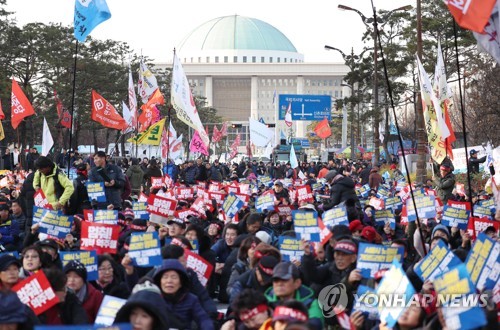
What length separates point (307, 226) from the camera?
10750mm

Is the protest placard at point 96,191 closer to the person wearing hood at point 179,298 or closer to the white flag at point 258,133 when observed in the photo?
the person wearing hood at point 179,298

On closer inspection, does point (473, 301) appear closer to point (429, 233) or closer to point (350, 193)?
point (429, 233)

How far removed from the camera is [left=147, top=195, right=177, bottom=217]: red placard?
13.4 meters

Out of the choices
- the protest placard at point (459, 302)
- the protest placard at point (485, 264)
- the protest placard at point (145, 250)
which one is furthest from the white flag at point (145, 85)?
the protest placard at point (459, 302)

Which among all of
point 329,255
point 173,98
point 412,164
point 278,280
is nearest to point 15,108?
point 173,98

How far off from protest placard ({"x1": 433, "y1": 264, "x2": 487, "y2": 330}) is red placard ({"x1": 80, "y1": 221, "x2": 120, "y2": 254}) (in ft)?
15.7

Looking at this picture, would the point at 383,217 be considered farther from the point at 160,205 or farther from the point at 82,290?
the point at 82,290

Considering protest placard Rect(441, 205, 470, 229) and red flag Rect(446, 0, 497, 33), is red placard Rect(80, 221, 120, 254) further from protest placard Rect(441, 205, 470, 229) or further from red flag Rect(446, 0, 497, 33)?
protest placard Rect(441, 205, 470, 229)

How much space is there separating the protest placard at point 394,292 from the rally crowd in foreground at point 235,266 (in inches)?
0.4

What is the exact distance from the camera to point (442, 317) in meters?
5.57

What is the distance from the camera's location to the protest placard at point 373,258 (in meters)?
7.89

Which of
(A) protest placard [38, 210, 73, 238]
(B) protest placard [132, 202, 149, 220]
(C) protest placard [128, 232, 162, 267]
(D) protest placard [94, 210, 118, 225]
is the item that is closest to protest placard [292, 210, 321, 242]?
(C) protest placard [128, 232, 162, 267]

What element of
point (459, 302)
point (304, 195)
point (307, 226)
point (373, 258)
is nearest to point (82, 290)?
point (373, 258)

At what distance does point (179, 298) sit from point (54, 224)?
4670mm
